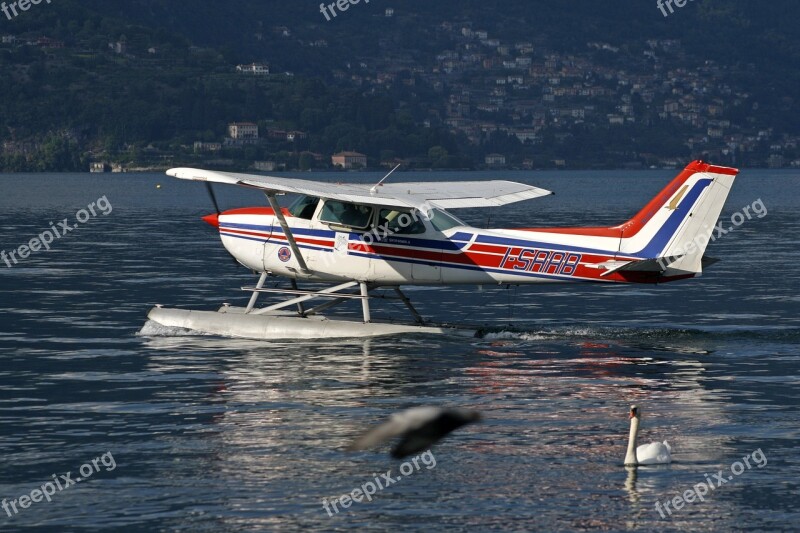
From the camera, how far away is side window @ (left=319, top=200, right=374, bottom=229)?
25844mm

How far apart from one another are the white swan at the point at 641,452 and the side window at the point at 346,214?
9.90 metres

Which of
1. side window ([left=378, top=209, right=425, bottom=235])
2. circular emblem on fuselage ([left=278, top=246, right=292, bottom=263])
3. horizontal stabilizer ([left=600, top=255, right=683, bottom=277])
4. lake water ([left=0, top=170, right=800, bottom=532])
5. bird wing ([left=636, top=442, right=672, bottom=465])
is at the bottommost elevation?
lake water ([left=0, top=170, right=800, bottom=532])

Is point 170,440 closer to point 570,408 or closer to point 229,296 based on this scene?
point 570,408

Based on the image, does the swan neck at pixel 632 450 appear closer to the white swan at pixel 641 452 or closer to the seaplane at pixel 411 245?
the white swan at pixel 641 452

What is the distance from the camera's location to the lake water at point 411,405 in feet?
49.8

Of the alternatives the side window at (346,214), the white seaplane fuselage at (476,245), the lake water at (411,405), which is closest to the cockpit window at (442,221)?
the white seaplane fuselage at (476,245)

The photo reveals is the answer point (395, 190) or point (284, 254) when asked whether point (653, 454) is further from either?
point (395, 190)

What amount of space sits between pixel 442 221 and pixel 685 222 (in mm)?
4185

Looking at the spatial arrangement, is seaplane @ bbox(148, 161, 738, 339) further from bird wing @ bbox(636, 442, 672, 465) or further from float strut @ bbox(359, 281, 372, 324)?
bird wing @ bbox(636, 442, 672, 465)

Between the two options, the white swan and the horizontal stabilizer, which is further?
the horizontal stabilizer

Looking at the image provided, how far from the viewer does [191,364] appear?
2380cm

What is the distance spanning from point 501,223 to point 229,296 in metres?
33.3

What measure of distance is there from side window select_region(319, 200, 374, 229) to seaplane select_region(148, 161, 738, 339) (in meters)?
0.02

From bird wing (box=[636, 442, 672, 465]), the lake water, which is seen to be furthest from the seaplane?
bird wing (box=[636, 442, 672, 465])
